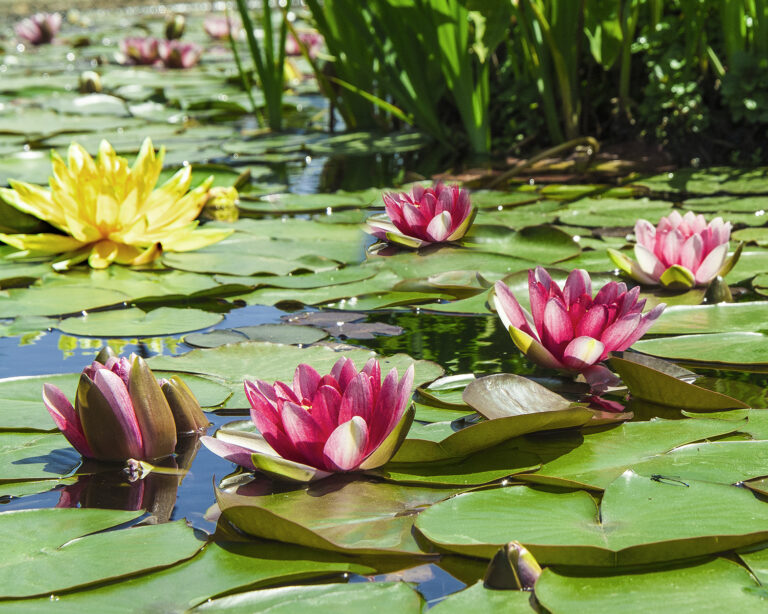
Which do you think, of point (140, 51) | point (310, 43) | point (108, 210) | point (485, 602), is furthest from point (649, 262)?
point (140, 51)

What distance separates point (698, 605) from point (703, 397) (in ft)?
1.73

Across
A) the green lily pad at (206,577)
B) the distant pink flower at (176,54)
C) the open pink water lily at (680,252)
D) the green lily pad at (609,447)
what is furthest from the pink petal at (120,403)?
the distant pink flower at (176,54)

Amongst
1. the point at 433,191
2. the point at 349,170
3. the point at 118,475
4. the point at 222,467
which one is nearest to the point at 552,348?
the point at 222,467

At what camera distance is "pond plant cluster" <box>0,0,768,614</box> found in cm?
95

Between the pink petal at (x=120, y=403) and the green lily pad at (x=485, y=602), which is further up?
the pink petal at (x=120, y=403)

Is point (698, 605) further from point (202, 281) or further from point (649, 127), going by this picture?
point (649, 127)

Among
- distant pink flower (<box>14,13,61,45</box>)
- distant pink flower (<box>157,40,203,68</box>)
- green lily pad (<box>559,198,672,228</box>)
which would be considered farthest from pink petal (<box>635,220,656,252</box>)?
distant pink flower (<box>14,13,61,45</box>)

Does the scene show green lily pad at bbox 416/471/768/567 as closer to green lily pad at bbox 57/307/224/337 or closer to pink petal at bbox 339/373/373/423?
pink petal at bbox 339/373/373/423

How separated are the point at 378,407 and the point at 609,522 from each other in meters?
0.32

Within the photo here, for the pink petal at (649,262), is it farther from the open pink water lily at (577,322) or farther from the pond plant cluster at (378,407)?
the open pink water lily at (577,322)

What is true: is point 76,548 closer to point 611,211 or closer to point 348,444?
point 348,444

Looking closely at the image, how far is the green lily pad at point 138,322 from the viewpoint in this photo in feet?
5.99

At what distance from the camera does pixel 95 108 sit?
5117 millimetres

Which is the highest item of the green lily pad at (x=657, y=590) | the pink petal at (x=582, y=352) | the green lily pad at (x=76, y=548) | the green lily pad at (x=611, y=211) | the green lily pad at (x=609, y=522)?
the green lily pad at (x=611, y=211)
